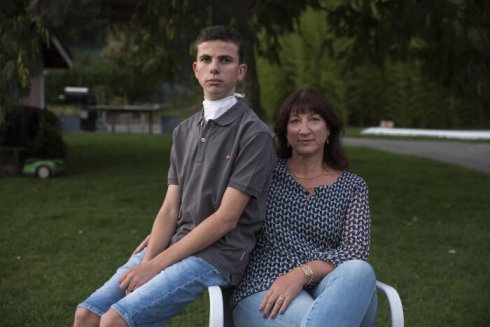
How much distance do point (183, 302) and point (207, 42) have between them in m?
0.90

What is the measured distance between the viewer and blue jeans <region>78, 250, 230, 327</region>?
2.45m

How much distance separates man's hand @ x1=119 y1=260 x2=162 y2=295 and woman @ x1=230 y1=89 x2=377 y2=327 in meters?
0.33

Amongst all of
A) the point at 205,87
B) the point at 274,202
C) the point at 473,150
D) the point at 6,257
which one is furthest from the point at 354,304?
the point at 473,150

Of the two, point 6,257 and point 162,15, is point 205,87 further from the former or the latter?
point 162,15

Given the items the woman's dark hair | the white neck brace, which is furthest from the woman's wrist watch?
the white neck brace

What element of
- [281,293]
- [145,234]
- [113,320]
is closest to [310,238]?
[281,293]

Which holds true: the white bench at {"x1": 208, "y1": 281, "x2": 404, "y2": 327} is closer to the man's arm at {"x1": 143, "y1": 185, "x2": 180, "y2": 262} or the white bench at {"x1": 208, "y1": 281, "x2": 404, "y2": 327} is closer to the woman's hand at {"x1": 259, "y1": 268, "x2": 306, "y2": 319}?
the woman's hand at {"x1": 259, "y1": 268, "x2": 306, "y2": 319}

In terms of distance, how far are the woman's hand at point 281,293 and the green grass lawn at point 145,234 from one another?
191 centimetres

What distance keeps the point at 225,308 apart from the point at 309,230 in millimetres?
413

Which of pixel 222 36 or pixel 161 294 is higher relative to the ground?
pixel 222 36

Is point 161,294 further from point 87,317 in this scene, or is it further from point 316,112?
point 316,112

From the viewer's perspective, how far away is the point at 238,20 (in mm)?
7227

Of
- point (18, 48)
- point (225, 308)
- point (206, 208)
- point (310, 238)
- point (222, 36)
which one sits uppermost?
point (222, 36)

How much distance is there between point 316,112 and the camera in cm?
287
